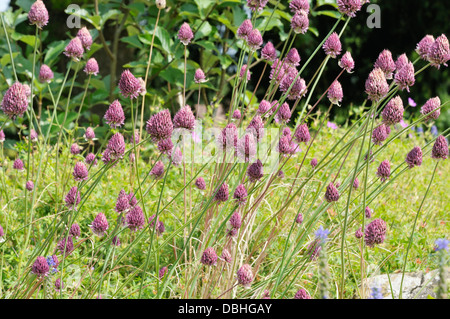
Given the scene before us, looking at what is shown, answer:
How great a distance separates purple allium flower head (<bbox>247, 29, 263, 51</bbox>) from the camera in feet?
6.78

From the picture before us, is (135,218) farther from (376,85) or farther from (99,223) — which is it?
(376,85)

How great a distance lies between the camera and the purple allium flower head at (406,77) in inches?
66.9

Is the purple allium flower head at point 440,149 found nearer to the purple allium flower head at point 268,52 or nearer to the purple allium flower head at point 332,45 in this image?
the purple allium flower head at point 332,45

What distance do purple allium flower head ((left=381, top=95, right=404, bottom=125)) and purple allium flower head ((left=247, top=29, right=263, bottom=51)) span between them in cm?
64

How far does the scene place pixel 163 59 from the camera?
4406 mm

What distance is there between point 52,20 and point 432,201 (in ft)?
13.8

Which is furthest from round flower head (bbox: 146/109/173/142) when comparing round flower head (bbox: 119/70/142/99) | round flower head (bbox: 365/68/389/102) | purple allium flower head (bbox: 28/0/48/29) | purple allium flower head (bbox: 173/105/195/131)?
purple allium flower head (bbox: 28/0/48/29)

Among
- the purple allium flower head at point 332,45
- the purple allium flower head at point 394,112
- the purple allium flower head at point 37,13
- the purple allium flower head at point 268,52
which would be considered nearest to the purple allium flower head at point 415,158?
the purple allium flower head at point 394,112

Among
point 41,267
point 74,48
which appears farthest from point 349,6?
point 41,267

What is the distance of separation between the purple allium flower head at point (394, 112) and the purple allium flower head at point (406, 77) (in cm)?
6

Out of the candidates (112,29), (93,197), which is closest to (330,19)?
(112,29)

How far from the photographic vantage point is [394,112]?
5.52 feet
